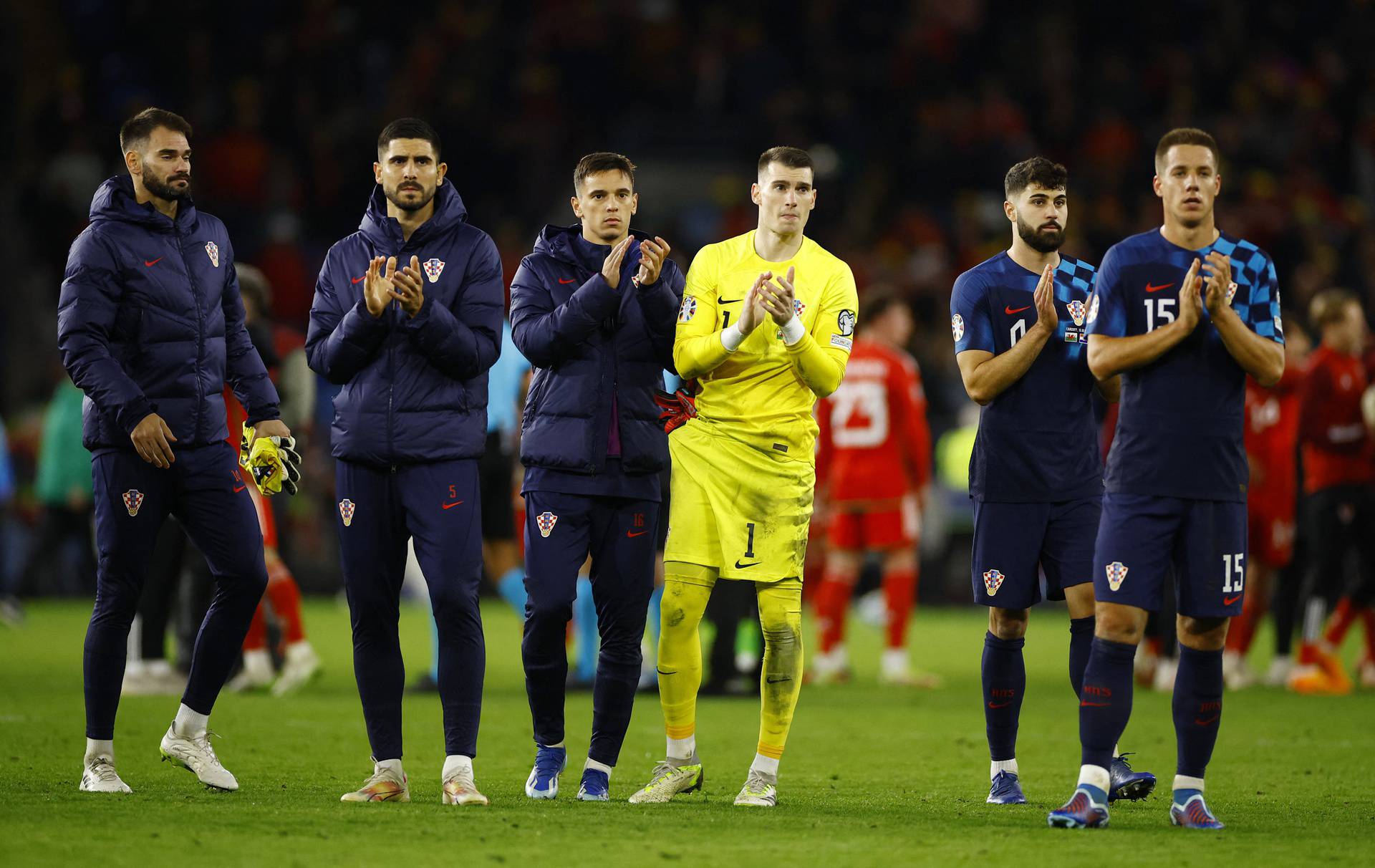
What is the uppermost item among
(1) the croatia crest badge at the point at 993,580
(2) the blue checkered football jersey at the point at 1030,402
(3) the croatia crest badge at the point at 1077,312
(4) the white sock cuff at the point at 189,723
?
(3) the croatia crest badge at the point at 1077,312

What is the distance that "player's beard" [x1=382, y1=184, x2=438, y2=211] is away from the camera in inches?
260

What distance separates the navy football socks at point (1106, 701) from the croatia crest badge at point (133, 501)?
11.8 feet

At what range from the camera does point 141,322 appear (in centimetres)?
671

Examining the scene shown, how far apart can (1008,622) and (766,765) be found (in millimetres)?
1144

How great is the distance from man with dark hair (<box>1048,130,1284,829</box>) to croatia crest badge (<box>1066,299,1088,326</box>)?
0.66 meters

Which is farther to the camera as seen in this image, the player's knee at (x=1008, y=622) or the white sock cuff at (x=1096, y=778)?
the player's knee at (x=1008, y=622)

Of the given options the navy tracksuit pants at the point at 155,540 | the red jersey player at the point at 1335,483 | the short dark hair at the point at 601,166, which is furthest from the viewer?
the red jersey player at the point at 1335,483

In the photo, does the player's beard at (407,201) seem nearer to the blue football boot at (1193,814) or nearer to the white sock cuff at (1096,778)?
the white sock cuff at (1096,778)

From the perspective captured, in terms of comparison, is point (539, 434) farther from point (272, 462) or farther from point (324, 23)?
point (324, 23)

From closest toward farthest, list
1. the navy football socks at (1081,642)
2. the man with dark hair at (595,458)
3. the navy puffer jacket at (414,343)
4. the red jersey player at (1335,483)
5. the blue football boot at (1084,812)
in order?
1. the blue football boot at (1084,812)
2. the navy puffer jacket at (414,343)
3. the man with dark hair at (595,458)
4. the navy football socks at (1081,642)
5. the red jersey player at (1335,483)

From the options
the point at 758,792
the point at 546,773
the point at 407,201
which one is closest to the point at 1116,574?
the point at 758,792

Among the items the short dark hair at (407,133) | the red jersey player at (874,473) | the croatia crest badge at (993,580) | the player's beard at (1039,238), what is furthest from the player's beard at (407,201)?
the red jersey player at (874,473)

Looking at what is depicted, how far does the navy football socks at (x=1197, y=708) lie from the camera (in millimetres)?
6133

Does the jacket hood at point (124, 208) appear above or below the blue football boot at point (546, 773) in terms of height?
above
